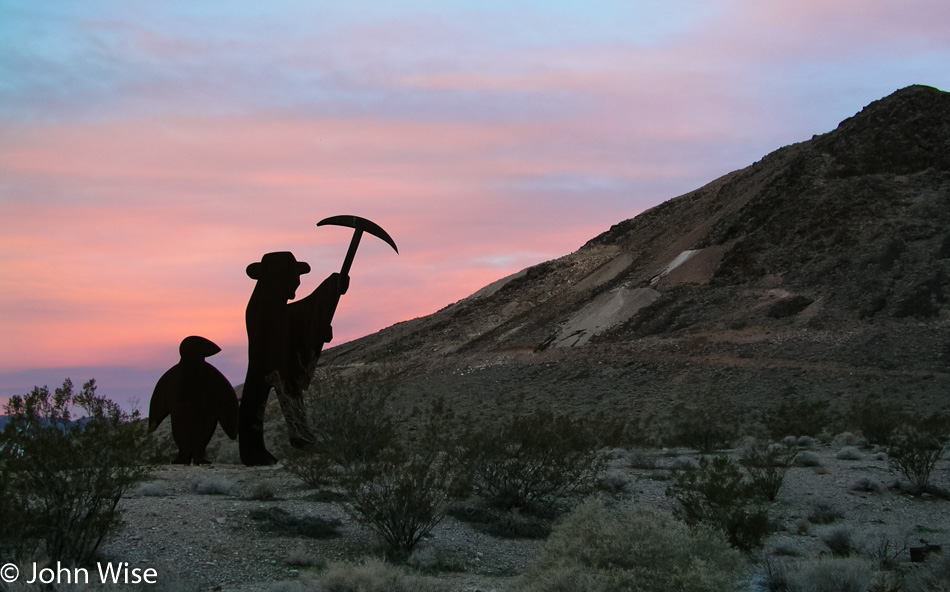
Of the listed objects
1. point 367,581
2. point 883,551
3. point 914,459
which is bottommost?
point 883,551

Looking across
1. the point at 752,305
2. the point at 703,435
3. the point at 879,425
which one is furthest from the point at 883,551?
the point at 752,305

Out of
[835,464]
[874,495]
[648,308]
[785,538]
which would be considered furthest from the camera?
[648,308]

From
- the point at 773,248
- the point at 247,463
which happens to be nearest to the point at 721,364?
the point at 773,248

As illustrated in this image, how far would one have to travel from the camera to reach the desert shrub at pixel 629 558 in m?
8.16

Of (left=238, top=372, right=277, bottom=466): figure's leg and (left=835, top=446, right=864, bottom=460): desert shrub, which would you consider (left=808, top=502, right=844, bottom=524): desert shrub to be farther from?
(left=238, top=372, right=277, bottom=466): figure's leg

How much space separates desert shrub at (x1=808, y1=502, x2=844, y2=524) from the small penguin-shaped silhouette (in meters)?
10.5

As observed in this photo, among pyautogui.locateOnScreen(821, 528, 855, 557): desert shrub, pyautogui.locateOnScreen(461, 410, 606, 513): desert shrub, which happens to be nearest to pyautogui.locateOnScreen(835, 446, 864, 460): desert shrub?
pyautogui.locateOnScreen(821, 528, 855, 557): desert shrub

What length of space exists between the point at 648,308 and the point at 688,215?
22.9 metres

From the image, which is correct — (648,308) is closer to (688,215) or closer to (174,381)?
(688,215)

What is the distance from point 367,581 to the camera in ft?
27.9

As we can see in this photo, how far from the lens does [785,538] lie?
13.8m

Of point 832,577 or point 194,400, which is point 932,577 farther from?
point 194,400

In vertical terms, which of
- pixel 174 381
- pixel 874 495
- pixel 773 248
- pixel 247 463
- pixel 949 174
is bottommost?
pixel 874 495

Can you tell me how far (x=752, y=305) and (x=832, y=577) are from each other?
43669 mm
